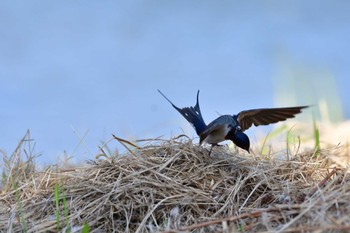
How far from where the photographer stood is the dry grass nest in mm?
2115

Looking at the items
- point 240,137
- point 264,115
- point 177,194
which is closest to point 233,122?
point 240,137

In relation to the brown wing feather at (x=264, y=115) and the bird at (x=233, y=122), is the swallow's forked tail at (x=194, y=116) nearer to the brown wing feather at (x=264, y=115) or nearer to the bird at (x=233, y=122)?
the bird at (x=233, y=122)

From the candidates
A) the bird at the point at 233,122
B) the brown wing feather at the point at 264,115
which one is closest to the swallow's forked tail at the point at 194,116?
the bird at the point at 233,122

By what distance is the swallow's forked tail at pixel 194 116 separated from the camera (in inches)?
132

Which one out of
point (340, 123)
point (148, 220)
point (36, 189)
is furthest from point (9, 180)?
point (340, 123)

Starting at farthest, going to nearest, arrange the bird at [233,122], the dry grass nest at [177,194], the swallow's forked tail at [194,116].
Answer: the swallow's forked tail at [194,116]
the bird at [233,122]
the dry grass nest at [177,194]

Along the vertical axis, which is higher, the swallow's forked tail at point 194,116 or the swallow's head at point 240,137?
the swallow's forked tail at point 194,116

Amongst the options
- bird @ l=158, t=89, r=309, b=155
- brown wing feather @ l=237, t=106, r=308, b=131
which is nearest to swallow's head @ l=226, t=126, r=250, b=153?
bird @ l=158, t=89, r=309, b=155

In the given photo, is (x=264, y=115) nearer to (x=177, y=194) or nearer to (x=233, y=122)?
(x=233, y=122)

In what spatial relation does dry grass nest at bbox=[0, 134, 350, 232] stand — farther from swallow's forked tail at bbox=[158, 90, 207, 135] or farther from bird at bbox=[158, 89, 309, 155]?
swallow's forked tail at bbox=[158, 90, 207, 135]

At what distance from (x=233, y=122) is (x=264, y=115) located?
0.99ft

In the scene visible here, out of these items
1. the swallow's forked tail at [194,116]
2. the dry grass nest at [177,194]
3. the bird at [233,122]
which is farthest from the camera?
the swallow's forked tail at [194,116]

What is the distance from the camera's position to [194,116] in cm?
341

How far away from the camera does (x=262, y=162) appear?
3.12 m
